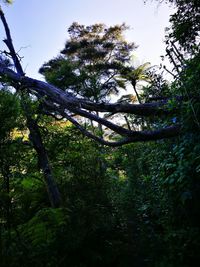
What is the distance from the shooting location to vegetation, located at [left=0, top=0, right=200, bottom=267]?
3.85m

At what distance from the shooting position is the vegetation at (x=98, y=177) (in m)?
3.85

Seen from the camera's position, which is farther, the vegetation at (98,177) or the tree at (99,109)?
the tree at (99,109)

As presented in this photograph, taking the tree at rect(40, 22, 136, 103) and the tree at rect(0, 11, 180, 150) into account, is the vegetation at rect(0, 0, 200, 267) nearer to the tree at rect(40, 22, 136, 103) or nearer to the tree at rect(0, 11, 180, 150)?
the tree at rect(0, 11, 180, 150)

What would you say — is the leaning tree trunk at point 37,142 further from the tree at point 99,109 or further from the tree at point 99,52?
A: the tree at point 99,52

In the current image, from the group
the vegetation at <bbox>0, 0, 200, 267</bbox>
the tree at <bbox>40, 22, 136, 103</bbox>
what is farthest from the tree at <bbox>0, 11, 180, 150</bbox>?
the tree at <bbox>40, 22, 136, 103</bbox>

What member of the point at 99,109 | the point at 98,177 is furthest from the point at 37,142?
the point at 99,109

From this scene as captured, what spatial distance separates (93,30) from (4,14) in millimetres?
10599

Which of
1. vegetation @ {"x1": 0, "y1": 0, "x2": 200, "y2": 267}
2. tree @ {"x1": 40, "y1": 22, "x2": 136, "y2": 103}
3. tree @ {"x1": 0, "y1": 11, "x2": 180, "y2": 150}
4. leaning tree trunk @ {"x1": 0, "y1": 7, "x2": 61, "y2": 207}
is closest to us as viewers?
vegetation @ {"x1": 0, "y1": 0, "x2": 200, "y2": 267}

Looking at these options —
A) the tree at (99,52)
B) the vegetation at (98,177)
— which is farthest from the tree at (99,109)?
the tree at (99,52)

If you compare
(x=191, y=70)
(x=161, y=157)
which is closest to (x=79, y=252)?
(x=161, y=157)

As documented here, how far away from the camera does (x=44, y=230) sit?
185 inches

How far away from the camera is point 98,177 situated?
630cm

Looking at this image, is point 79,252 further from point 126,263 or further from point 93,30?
point 93,30

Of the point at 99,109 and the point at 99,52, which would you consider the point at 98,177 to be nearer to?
the point at 99,109
